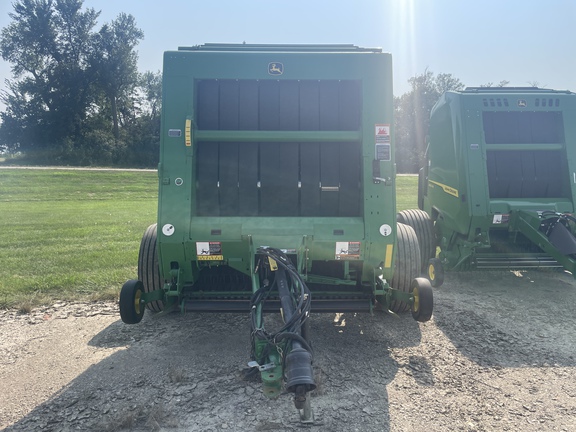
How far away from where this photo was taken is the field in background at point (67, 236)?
226 inches

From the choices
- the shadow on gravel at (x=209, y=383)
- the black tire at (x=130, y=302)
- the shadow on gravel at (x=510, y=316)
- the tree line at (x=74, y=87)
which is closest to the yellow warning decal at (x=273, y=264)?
the shadow on gravel at (x=209, y=383)

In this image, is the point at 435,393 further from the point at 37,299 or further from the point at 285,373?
the point at 37,299

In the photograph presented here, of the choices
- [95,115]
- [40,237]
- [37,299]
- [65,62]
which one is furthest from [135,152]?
[37,299]

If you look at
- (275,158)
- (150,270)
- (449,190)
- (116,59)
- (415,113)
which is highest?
(116,59)

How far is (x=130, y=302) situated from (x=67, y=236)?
22.9 feet

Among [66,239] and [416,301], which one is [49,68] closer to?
[66,239]

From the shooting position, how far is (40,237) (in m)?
9.62

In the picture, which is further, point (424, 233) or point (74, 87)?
point (74, 87)

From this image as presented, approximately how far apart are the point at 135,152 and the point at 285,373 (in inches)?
1493

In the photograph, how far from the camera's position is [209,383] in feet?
11.0

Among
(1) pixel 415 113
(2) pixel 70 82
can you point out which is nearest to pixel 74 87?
(2) pixel 70 82

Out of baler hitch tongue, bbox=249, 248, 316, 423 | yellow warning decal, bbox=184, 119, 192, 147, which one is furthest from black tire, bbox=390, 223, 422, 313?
yellow warning decal, bbox=184, 119, 192, 147

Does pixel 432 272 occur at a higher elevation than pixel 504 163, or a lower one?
lower

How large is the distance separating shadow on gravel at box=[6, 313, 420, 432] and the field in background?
1645 millimetres
